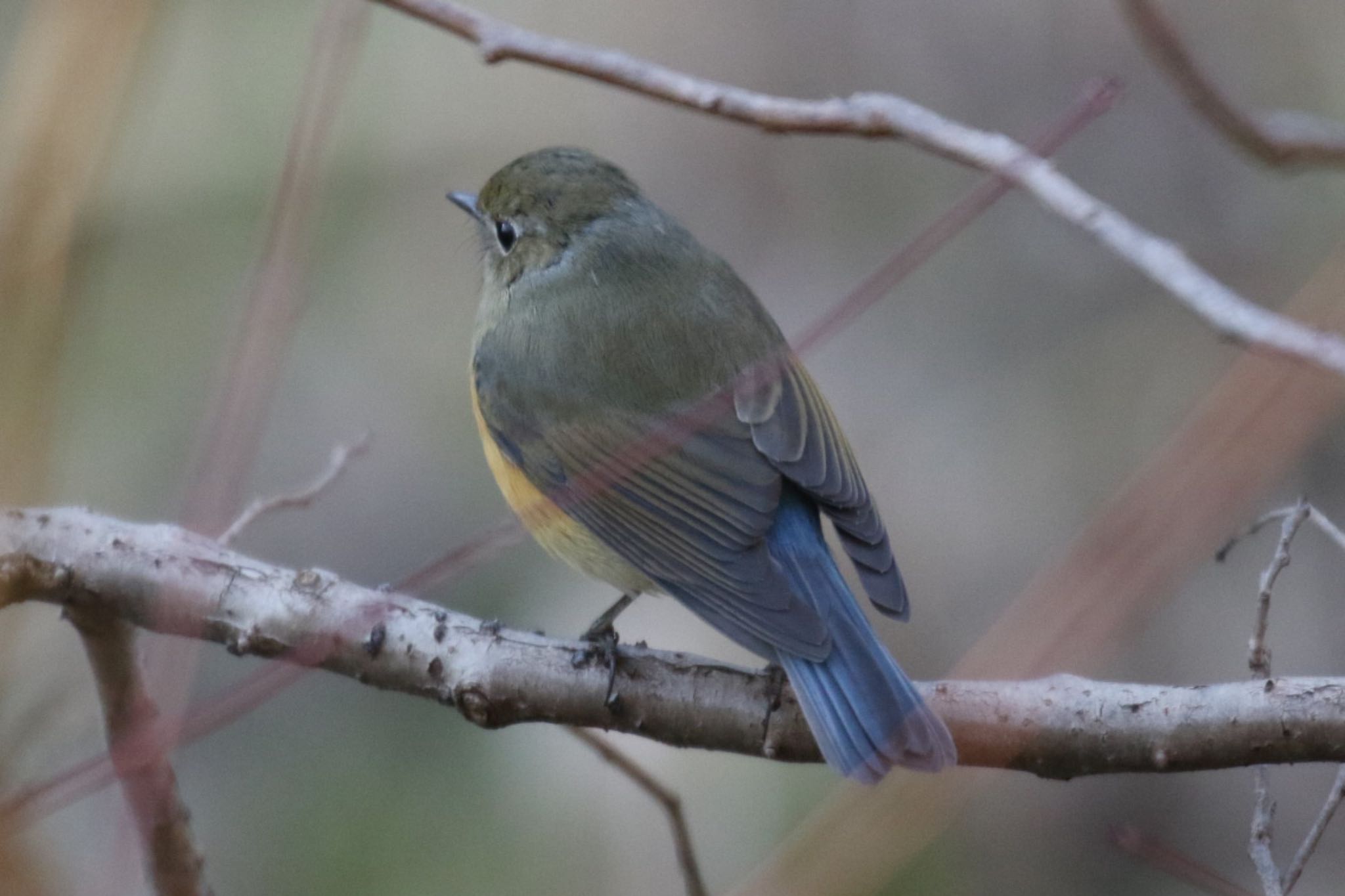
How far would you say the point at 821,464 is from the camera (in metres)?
2.86

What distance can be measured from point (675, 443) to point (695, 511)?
237 millimetres

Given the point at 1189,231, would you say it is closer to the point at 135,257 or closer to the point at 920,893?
the point at 920,893

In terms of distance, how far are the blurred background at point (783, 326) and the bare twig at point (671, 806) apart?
177 cm

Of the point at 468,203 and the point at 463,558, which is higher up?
the point at 463,558

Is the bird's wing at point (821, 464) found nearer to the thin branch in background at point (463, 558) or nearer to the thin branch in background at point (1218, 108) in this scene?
the thin branch in background at point (463, 558)

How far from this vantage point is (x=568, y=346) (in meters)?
3.20

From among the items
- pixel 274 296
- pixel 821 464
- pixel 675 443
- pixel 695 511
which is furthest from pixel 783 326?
pixel 274 296

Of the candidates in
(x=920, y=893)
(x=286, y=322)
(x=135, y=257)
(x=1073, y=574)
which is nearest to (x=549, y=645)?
(x=286, y=322)

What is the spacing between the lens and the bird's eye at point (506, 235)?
3566 millimetres

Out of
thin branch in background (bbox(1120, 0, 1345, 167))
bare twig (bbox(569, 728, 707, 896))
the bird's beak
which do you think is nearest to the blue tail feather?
bare twig (bbox(569, 728, 707, 896))

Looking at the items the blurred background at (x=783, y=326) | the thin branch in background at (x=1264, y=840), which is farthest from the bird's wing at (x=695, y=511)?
the blurred background at (x=783, y=326)

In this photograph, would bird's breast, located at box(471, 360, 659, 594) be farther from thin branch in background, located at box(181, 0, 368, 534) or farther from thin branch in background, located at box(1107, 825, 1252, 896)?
thin branch in background, located at box(181, 0, 368, 534)

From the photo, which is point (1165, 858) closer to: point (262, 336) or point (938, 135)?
point (938, 135)

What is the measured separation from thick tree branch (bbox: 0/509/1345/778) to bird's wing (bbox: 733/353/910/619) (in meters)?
0.34
